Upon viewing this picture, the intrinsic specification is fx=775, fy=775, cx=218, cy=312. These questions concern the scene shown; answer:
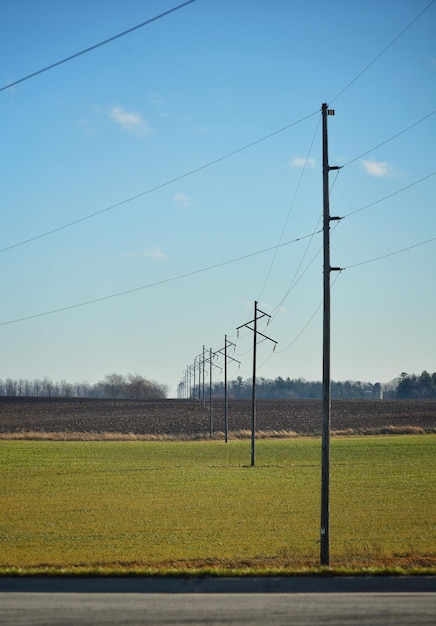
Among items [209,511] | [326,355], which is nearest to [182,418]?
[209,511]

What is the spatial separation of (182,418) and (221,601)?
103 meters

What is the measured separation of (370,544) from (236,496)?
46.4 feet

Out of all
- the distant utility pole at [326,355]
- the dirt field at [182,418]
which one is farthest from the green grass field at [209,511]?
the dirt field at [182,418]

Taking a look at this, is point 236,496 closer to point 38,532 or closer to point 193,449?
point 38,532

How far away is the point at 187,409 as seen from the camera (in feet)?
448

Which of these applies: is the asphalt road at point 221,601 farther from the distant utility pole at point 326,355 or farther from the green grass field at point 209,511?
the distant utility pole at point 326,355

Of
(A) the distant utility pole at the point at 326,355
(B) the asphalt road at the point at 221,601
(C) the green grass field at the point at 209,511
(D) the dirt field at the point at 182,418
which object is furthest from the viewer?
(D) the dirt field at the point at 182,418

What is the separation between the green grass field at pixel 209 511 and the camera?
70.4ft

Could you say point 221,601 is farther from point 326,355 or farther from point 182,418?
point 182,418

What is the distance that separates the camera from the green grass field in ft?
70.4

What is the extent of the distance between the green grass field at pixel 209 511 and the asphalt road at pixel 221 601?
2.97m

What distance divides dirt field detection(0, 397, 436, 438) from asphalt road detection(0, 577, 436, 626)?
75.1m

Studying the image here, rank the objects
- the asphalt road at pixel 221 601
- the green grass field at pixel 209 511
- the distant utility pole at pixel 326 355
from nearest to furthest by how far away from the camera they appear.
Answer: the asphalt road at pixel 221 601 → the distant utility pole at pixel 326 355 → the green grass field at pixel 209 511

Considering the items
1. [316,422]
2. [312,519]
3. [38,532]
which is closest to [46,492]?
[38,532]
